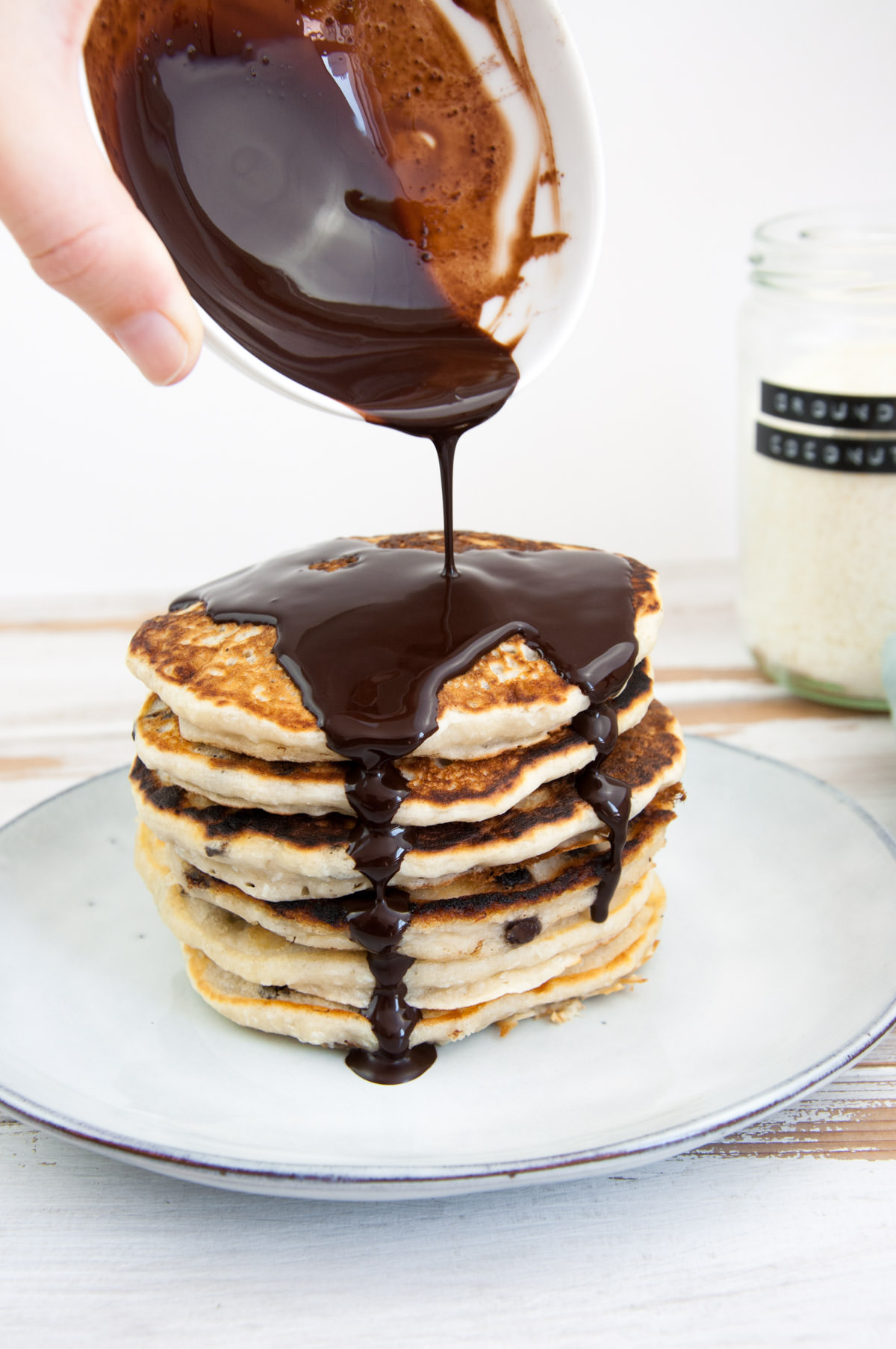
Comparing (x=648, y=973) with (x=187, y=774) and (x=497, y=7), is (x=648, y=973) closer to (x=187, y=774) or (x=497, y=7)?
(x=187, y=774)

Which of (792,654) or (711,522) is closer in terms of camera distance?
(792,654)

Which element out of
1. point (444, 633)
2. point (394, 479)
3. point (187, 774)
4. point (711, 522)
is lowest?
A: point (711, 522)

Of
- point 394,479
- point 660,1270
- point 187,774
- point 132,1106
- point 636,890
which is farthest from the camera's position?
point 394,479

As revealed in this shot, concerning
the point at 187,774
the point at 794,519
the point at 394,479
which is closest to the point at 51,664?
the point at 394,479

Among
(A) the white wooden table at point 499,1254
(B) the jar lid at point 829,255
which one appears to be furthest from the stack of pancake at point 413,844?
(B) the jar lid at point 829,255

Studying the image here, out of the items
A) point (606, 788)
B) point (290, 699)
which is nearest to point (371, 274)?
point (290, 699)
